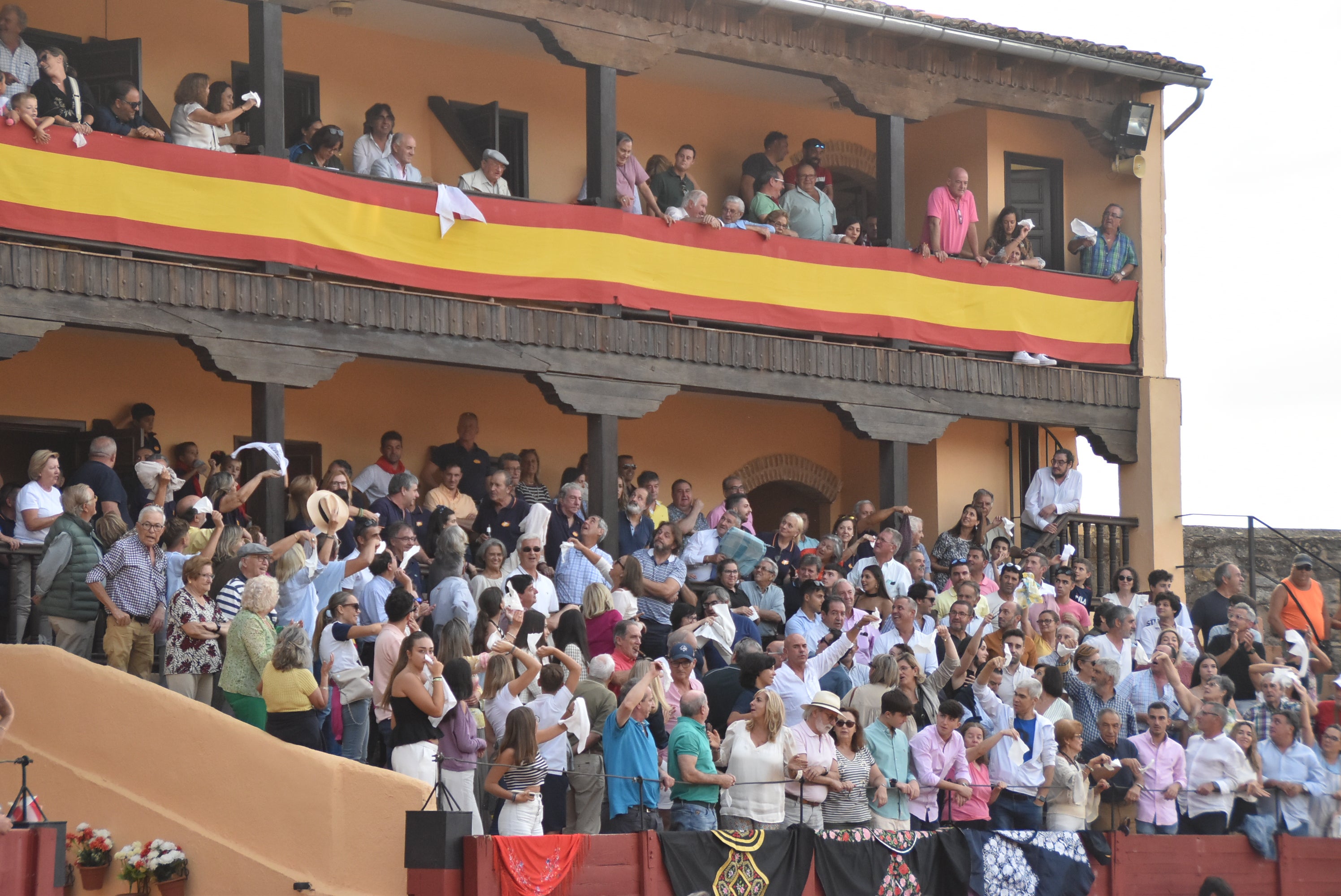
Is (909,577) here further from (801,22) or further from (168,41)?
(168,41)

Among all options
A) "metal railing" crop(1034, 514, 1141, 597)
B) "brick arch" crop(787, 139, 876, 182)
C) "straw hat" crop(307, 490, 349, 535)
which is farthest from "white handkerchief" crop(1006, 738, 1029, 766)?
"brick arch" crop(787, 139, 876, 182)

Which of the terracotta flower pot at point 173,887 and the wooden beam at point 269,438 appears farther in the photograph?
the wooden beam at point 269,438

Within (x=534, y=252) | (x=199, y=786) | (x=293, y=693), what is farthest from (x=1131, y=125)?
(x=199, y=786)

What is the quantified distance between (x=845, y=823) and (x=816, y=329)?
267 inches

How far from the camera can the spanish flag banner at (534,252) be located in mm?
14117

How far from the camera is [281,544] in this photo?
11.8 m

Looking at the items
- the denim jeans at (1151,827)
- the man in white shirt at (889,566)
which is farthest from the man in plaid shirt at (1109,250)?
the denim jeans at (1151,827)

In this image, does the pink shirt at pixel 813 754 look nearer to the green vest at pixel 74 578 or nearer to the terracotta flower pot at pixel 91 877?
the terracotta flower pot at pixel 91 877

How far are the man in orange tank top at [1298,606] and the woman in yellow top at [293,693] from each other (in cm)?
915

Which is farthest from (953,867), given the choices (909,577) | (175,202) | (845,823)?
(175,202)

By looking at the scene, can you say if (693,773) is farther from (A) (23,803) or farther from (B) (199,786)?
(A) (23,803)

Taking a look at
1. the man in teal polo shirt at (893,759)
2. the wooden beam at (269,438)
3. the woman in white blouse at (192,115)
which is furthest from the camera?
the woman in white blouse at (192,115)

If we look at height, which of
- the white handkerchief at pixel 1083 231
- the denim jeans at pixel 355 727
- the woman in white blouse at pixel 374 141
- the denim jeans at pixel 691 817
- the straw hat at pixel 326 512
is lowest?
the denim jeans at pixel 691 817

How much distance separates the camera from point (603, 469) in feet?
53.6
